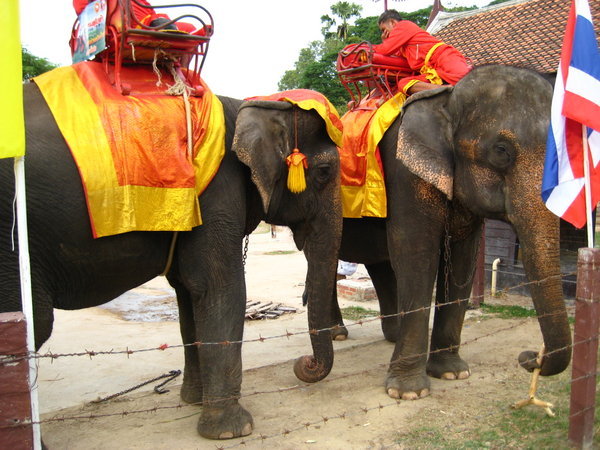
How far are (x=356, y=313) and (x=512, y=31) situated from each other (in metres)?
7.51

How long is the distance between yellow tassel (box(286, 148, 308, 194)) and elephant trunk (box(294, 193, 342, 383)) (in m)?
0.45

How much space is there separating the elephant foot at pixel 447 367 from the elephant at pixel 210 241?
1.21 m

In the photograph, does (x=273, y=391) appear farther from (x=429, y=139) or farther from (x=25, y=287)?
(x=429, y=139)

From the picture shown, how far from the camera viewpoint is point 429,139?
15.5 feet

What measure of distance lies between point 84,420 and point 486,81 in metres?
3.81

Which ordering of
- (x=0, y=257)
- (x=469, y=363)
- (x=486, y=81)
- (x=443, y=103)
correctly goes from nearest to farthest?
(x=0, y=257), (x=486, y=81), (x=443, y=103), (x=469, y=363)

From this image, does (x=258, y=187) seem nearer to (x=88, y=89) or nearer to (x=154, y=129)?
(x=154, y=129)

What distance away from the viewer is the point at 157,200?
3688 mm

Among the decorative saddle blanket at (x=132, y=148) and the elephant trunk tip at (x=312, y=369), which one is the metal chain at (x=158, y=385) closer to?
the elephant trunk tip at (x=312, y=369)

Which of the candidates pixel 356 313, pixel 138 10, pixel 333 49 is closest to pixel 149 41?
pixel 138 10

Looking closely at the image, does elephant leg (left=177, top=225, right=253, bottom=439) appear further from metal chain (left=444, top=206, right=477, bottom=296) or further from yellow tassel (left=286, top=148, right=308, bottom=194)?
metal chain (left=444, top=206, right=477, bottom=296)

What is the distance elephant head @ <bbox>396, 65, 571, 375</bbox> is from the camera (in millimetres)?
3818

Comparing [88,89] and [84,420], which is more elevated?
[88,89]

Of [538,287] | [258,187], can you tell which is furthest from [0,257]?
[538,287]
